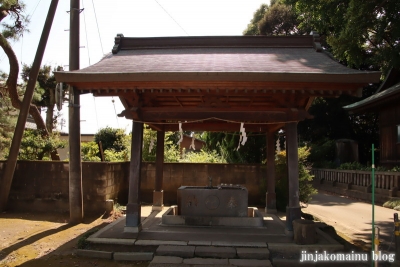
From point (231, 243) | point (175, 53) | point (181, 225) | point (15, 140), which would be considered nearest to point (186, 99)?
point (175, 53)

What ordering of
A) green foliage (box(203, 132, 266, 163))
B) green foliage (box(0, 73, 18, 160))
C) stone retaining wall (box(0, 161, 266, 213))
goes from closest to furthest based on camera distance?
1. stone retaining wall (box(0, 161, 266, 213))
2. green foliage (box(0, 73, 18, 160))
3. green foliage (box(203, 132, 266, 163))

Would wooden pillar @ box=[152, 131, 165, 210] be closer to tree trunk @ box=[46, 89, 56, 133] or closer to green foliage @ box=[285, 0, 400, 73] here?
green foliage @ box=[285, 0, 400, 73]

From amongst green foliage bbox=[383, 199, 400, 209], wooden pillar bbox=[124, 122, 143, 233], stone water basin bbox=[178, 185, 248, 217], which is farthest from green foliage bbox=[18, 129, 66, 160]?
green foliage bbox=[383, 199, 400, 209]

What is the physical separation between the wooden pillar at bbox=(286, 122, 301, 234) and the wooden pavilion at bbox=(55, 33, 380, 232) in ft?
0.07

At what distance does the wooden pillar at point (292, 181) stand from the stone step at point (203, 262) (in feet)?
4.69

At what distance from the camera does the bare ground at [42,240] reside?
563 centimetres

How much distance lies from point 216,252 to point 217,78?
3144mm

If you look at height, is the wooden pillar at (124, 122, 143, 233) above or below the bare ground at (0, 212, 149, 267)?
above

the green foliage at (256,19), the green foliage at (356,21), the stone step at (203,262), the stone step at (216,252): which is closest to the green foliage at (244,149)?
the green foliage at (356,21)

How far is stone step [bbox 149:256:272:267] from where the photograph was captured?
208 inches

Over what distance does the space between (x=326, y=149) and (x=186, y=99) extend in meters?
17.5

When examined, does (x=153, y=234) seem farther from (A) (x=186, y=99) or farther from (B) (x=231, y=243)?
(A) (x=186, y=99)

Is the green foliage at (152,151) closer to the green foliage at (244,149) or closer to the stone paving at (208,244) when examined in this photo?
the green foliage at (244,149)

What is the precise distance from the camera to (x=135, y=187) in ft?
22.5
